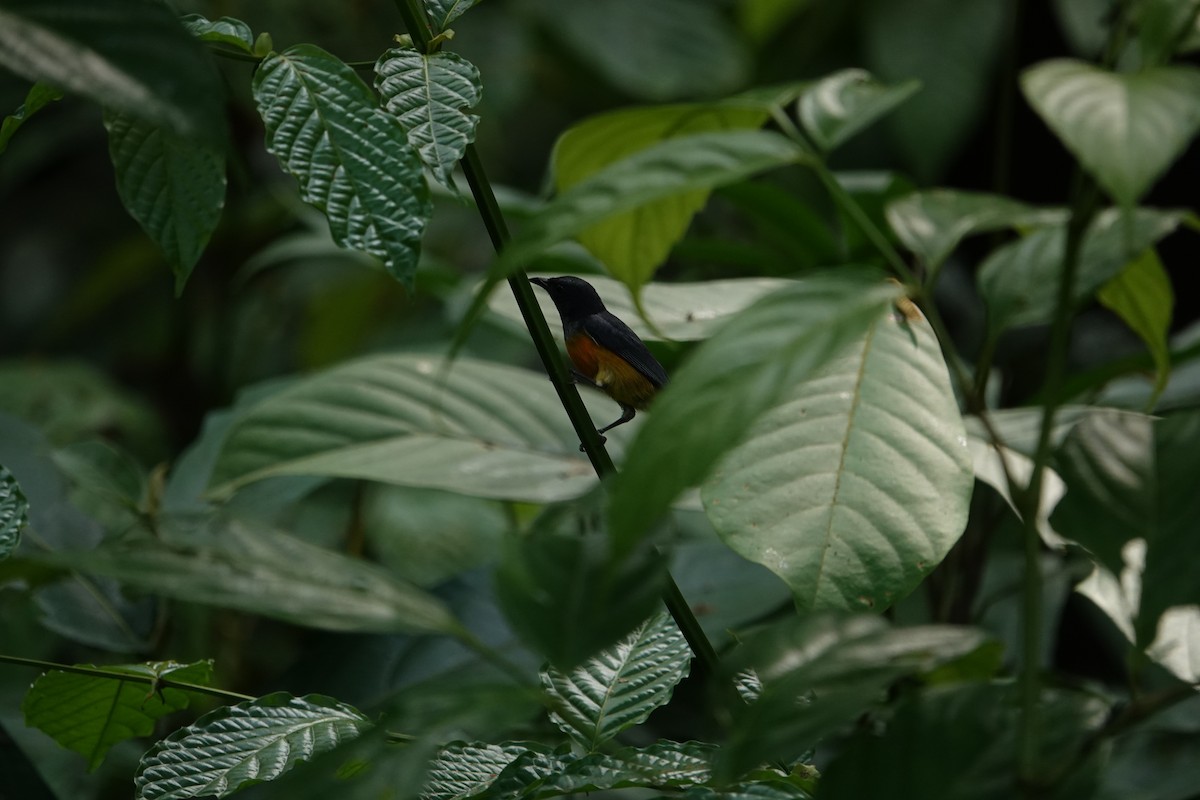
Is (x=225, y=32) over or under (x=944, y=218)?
over

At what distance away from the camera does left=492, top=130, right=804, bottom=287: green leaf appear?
0.41 m

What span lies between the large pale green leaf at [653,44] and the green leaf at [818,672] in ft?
8.53

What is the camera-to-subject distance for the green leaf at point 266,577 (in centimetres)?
36

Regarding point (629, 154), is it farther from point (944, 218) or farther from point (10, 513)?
point (10, 513)

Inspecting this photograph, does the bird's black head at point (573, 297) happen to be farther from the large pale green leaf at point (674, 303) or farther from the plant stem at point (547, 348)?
the plant stem at point (547, 348)

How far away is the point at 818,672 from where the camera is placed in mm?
390

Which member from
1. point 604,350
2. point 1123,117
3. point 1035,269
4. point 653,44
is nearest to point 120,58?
point 1123,117

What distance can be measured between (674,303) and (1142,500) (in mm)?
626

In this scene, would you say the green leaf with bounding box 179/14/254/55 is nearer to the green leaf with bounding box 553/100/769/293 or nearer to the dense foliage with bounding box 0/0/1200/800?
the dense foliage with bounding box 0/0/1200/800

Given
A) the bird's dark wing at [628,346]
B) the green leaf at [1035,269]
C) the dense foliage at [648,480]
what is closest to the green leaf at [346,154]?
the dense foliage at [648,480]

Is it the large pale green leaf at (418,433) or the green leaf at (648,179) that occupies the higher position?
the green leaf at (648,179)

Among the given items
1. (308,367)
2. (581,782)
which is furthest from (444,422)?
(308,367)

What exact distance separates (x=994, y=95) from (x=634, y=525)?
2.93 meters

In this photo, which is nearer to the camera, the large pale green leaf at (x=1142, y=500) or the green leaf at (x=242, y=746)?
the large pale green leaf at (x=1142, y=500)
